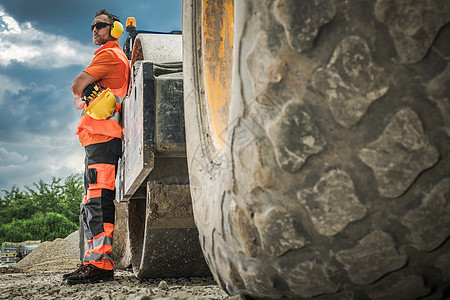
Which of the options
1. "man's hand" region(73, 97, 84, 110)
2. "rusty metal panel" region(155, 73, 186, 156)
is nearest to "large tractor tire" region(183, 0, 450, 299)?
"rusty metal panel" region(155, 73, 186, 156)

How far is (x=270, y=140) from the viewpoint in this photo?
2.91 ft

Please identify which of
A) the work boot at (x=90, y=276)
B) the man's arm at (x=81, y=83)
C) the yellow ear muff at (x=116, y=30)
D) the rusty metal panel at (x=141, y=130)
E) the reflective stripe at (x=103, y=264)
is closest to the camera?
the rusty metal panel at (x=141, y=130)

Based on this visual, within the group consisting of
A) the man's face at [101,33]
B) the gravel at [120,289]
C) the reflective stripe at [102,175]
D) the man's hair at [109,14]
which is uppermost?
the man's hair at [109,14]

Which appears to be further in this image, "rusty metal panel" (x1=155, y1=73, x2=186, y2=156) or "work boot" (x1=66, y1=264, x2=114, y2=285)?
"work boot" (x1=66, y1=264, x2=114, y2=285)

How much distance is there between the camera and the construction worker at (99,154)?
289 centimetres

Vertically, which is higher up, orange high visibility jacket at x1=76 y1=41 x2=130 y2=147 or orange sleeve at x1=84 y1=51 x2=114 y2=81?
orange sleeve at x1=84 y1=51 x2=114 y2=81

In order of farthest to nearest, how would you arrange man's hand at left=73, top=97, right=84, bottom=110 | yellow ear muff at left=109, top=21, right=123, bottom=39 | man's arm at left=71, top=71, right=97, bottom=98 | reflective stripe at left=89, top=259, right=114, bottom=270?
yellow ear muff at left=109, top=21, right=123, bottom=39 < man's hand at left=73, top=97, right=84, bottom=110 < man's arm at left=71, top=71, right=97, bottom=98 < reflective stripe at left=89, top=259, right=114, bottom=270

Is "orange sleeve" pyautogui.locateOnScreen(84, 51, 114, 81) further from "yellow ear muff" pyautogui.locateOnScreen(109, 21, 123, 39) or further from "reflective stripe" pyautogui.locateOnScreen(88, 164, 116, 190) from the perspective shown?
"reflective stripe" pyautogui.locateOnScreen(88, 164, 116, 190)

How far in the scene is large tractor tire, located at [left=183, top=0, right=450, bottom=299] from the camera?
0.78 meters

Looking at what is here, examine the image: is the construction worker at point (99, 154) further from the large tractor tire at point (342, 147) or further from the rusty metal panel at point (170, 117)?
the large tractor tire at point (342, 147)

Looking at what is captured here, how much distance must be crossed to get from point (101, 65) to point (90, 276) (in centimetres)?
148

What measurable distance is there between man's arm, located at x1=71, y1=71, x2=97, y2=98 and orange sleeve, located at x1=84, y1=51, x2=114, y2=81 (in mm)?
33

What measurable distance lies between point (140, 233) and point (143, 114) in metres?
1.16

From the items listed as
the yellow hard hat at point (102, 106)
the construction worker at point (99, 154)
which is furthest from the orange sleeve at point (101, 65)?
the yellow hard hat at point (102, 106)
